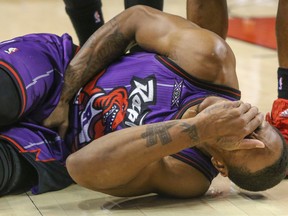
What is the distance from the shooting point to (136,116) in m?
1.98

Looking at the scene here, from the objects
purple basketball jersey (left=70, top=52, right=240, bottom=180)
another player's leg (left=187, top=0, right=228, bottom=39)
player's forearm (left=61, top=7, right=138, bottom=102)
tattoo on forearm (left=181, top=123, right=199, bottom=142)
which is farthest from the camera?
another player's leg (left=187, top=0, right=228, bottom=39)

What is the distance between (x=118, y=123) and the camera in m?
1.99

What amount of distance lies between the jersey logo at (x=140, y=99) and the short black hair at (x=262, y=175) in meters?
0.30

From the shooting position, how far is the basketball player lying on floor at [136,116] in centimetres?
178

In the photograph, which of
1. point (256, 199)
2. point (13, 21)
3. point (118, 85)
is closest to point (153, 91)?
point (118, 85)

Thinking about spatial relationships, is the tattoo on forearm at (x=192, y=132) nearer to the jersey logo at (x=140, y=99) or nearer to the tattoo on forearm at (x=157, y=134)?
the tattoo on forearm at (x=157, y=134)

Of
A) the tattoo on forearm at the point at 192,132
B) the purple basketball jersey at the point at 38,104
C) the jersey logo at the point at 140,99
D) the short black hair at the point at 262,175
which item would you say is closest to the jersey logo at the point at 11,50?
the purple basketball jersey at the point at 38,104

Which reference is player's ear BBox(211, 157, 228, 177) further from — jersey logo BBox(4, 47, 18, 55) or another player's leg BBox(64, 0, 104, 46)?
another player's leg BBox(64, 0, 104, 46)

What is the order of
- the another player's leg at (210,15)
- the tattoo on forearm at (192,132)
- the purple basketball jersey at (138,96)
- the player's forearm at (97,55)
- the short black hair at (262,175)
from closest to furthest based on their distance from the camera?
the tattoo on forearm at (192,132)
the short black hair at (262,175)
the purple basketball jersey at (138,96)
the player's forearm at (97,55)
the another player's leg at (210,15)

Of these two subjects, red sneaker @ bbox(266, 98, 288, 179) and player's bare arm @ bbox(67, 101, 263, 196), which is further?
red sneaker @ bbox(266, 98, 288, 179)

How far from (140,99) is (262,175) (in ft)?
1.36

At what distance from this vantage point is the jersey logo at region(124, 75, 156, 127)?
1973 mm

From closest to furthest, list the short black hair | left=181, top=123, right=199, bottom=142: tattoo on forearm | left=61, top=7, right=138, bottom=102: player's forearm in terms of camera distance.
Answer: left=181, top=123, right=199, bottom=142: tattoo on forearm → the short black hair → left=61, top=7, right=138, bottom=102: player's forearm

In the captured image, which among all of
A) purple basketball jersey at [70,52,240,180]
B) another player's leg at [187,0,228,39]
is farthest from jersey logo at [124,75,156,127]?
another player's leg at [187,0,228,39]
